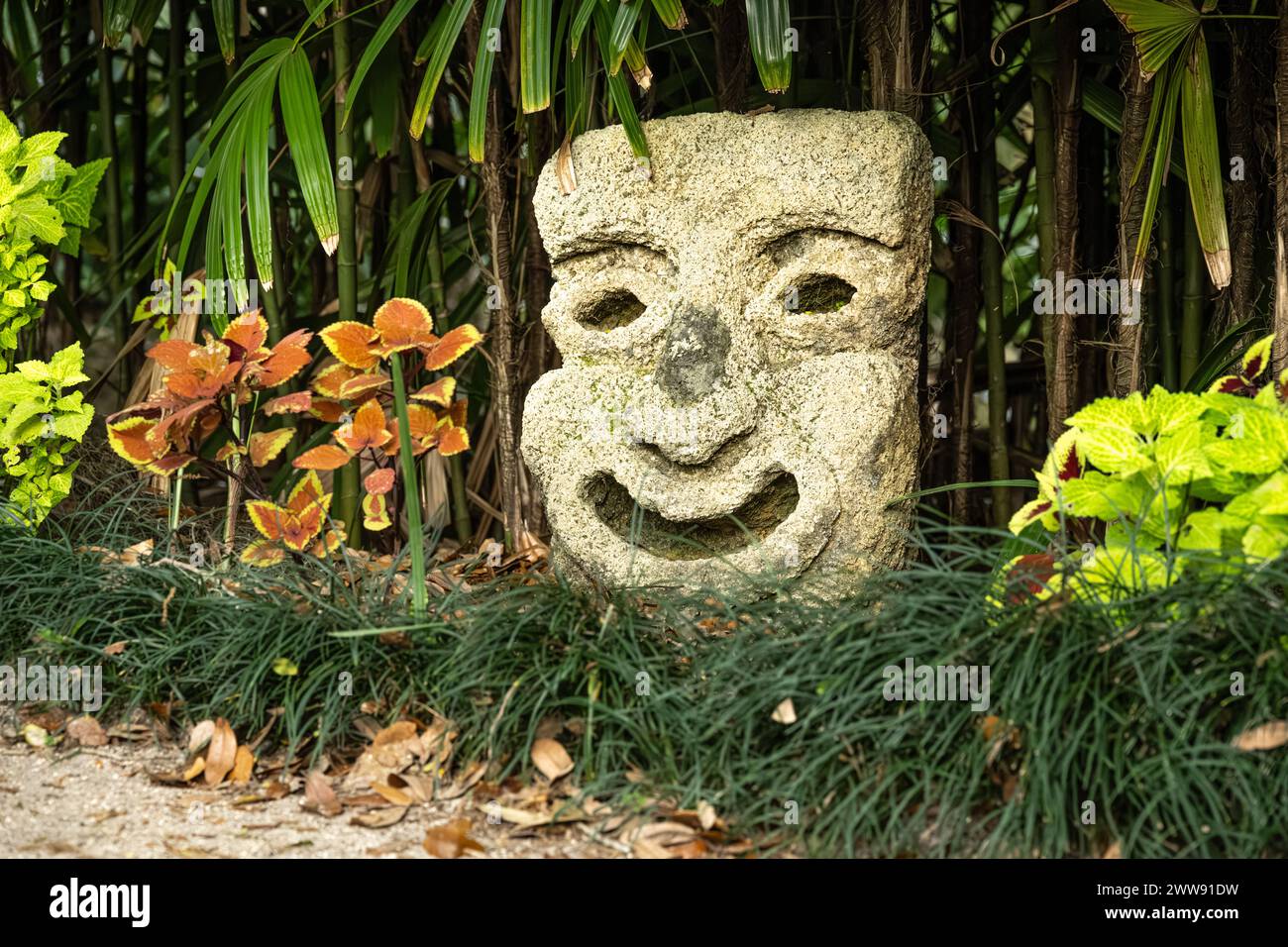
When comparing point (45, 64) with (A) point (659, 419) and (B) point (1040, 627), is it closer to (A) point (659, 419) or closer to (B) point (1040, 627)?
(A) point (659, 419)

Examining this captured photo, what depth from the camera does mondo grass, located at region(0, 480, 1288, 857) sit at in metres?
2.00

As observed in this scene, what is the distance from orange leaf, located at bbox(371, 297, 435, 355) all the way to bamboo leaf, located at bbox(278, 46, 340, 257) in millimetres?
171

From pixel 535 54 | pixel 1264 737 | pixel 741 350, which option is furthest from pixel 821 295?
pixel 1264 737

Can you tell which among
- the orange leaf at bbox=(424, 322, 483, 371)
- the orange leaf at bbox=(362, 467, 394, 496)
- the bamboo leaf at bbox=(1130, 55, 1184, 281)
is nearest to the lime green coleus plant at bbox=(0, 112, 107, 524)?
the orange leaf at bbox=(362, 467, 394, 496)

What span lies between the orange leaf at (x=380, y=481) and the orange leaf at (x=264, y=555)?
0.22 metres

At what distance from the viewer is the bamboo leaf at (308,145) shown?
2.94 meters

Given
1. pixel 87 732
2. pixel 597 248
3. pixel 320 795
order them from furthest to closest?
pixel 597 248
pixel 87 732
pixel 320 795

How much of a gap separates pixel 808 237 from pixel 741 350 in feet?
0.91

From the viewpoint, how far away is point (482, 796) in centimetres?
232

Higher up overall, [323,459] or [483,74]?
[483,74]

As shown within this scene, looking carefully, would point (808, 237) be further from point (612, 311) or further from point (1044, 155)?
point (1044, 155)

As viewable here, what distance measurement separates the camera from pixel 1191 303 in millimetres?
3264

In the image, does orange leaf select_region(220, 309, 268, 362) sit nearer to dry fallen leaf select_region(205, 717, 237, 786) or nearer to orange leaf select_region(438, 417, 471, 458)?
orange leaf select_region(438, 417, 471, 458)

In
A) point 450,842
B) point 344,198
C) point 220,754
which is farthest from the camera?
point 344,198
